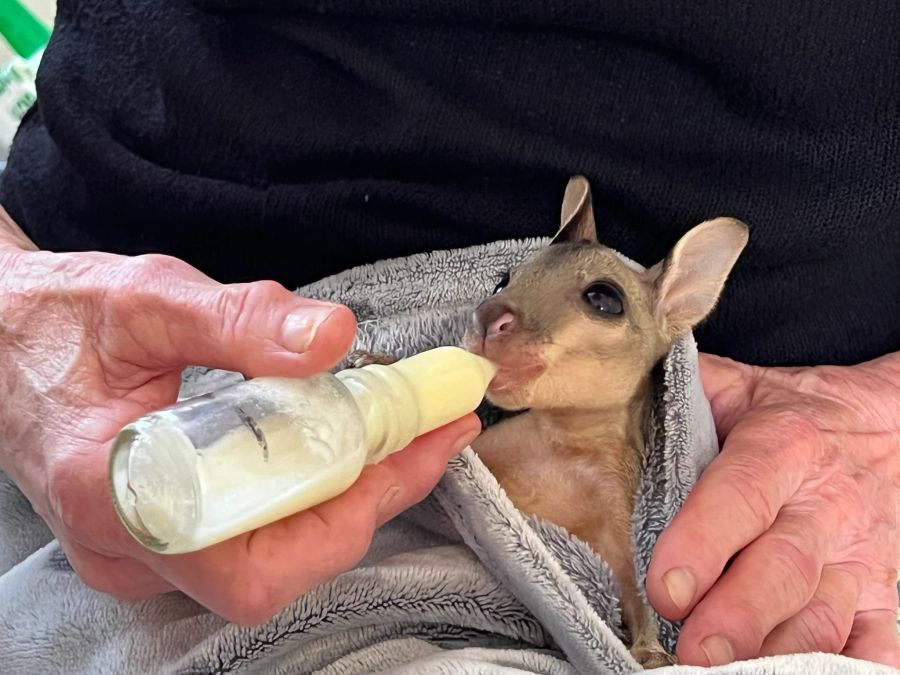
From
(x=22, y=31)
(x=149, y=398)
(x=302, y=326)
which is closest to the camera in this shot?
(x=302, y=326)

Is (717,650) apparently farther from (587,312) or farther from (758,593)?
(587,312)

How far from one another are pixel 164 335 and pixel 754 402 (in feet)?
2.37

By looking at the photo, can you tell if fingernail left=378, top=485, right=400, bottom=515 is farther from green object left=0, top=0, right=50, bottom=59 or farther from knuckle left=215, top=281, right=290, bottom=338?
green object left=0, top=0, right=50, bottom=59

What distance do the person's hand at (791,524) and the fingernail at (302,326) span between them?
41 centimetres

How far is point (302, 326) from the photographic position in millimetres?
606

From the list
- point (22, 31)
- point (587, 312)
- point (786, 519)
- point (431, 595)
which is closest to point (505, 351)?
point (587, 312)

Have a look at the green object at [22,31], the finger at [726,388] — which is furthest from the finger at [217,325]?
the green object at [22,31]

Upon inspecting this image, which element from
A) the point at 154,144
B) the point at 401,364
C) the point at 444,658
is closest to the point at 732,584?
the point at 444,658

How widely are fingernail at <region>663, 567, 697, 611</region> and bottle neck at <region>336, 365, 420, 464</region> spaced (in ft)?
0.99

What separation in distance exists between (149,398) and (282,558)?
7.4 inches

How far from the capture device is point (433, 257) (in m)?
1.03

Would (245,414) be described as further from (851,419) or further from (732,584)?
(851,419)

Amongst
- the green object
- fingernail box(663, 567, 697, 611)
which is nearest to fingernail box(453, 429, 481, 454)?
fingernail box(663, 567, 697, 611)

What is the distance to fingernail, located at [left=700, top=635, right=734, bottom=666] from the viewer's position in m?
0.79
